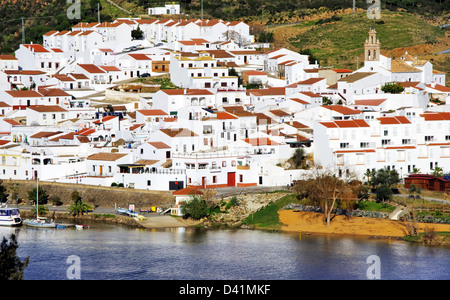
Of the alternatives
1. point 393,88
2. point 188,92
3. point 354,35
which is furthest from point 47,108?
point 354,35

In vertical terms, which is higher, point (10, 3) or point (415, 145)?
point (10, 3)

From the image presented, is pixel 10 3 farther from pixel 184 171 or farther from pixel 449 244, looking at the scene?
pixel 449 244

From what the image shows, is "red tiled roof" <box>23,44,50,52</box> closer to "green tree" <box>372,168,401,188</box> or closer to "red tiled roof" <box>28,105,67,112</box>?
"red tiled roof" <box>28,105,67,112</box>

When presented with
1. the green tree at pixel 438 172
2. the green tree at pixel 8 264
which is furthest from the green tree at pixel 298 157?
the green tree at pixel 8 264

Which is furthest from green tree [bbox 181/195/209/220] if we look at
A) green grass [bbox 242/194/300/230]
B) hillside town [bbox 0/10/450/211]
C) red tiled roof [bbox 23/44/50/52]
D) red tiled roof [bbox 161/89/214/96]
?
red tiled roof [bbox 23/44/50/52]

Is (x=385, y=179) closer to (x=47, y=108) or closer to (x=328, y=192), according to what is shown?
(x=328, y=192)
